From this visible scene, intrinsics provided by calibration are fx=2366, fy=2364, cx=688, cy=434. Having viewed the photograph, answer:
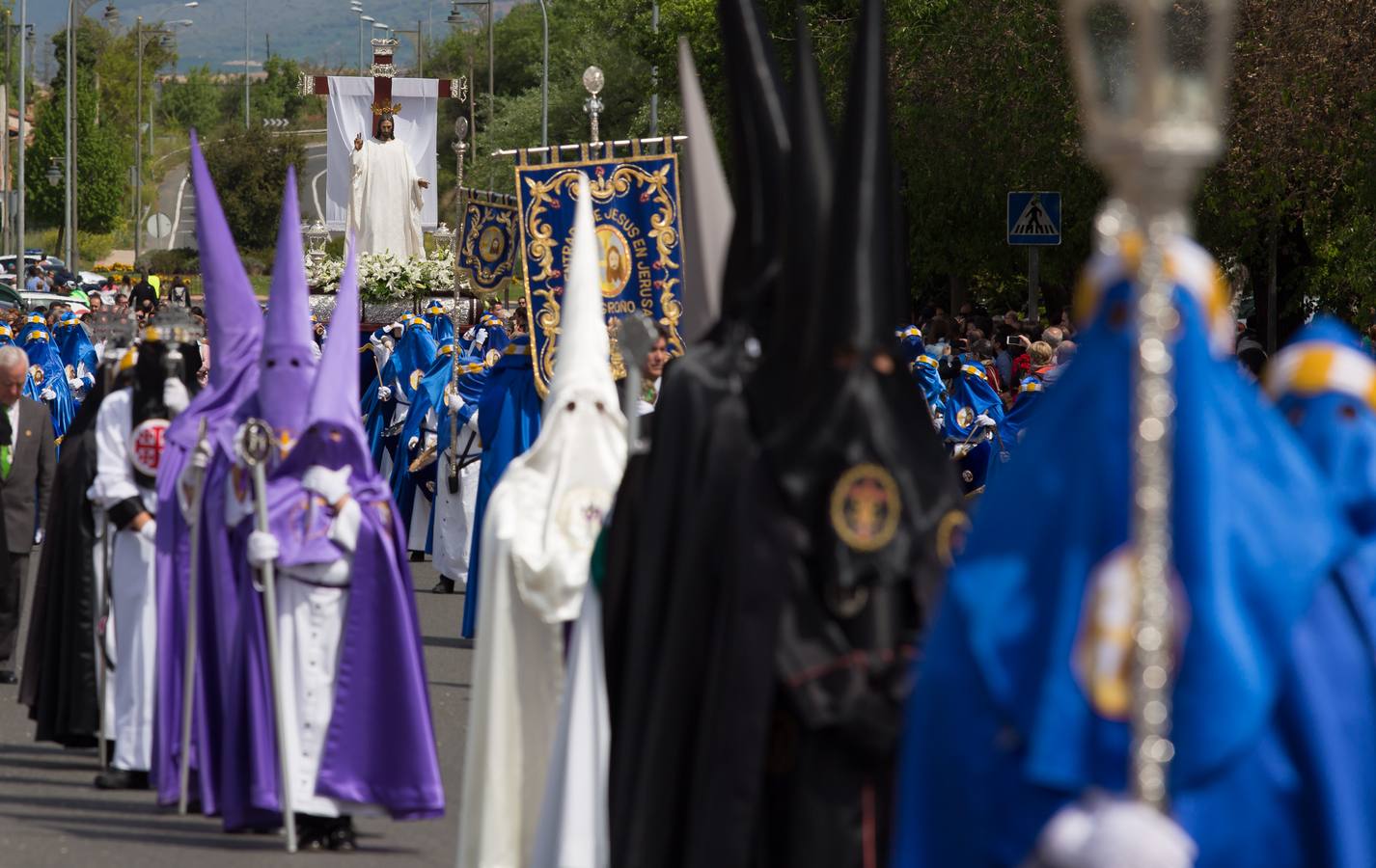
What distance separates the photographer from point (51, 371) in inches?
939

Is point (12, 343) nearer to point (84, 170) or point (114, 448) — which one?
point (114, 448)

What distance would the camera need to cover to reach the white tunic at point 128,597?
10562 mm

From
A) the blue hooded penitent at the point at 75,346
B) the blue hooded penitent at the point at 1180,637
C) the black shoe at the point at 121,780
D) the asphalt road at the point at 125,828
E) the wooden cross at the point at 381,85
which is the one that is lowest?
the asphalt road at the point at 125,828

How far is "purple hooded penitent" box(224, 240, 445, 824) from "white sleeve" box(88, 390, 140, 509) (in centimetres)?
149

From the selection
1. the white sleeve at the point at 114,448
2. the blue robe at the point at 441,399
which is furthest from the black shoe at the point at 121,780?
the blue robe at the point at 441,399

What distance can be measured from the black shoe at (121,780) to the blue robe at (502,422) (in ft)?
12.1

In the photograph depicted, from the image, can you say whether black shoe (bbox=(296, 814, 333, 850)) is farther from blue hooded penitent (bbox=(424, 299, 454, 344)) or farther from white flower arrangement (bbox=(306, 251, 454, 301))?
white flower arrangement (bbox=(306, 251, 454, 301))

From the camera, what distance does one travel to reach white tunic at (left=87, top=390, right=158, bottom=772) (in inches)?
416

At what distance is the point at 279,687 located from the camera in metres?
9.26

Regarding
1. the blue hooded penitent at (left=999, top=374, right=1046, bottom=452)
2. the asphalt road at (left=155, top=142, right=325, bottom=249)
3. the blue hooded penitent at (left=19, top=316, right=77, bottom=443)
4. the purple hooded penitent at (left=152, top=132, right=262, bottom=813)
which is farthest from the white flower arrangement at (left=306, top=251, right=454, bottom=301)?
the asphalt road at (left=155, top=142, right=325, bottom=249)

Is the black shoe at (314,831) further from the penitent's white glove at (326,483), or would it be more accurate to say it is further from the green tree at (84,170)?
the green tree at (84,170)

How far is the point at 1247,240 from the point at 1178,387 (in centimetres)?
1980

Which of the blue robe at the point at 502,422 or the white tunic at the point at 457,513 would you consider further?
the white tunic at the point at 457,513

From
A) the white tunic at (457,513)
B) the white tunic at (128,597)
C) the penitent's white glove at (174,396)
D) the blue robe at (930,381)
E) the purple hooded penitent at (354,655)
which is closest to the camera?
the purple hooded penitent at (354,655)
